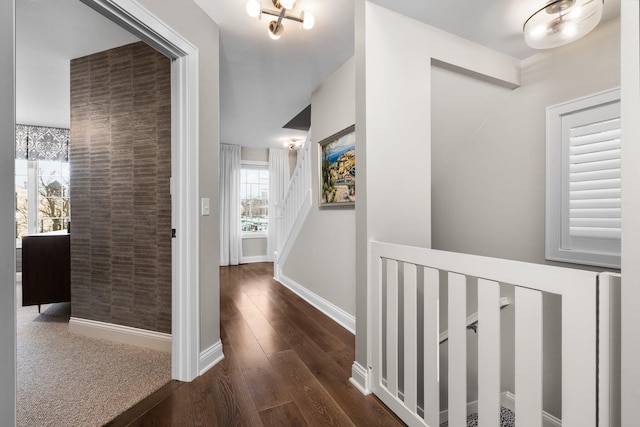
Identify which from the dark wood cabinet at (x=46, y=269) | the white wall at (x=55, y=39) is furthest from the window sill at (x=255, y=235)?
the white wall at (x=55, y=39)

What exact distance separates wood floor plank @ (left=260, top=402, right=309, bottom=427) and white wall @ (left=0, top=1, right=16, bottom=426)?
951 mm

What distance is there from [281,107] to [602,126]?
3.08 m

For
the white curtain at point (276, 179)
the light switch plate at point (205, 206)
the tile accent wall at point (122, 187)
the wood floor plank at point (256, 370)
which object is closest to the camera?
the wood floor plank at point (256, 370)

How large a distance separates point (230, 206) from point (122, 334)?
3.50 meters

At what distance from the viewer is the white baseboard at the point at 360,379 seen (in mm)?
1566

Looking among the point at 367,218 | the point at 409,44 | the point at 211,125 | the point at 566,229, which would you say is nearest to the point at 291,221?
the point at 211,125

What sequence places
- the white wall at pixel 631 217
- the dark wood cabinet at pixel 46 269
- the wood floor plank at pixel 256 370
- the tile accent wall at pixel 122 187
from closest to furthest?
the white wall at pixel 631 217, the wood floor plank at pixel 256 370, the tile accent wall at pixel 122 187, the dark wood cabinet at pixel 46 269

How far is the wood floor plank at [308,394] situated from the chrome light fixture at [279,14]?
2254mm

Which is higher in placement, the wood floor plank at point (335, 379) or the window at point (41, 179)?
the window at point (41, 179)

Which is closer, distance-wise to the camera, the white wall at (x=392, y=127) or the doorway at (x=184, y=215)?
the white wall at (x=392, y=127)

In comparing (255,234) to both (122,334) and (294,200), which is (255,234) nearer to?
A: (294,200)

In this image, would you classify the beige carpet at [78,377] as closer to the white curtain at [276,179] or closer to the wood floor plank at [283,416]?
the wood floor plank at [283,416]

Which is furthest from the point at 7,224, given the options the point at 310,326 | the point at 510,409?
the point at 510,409

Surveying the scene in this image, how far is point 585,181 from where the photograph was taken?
1823 millimetres
